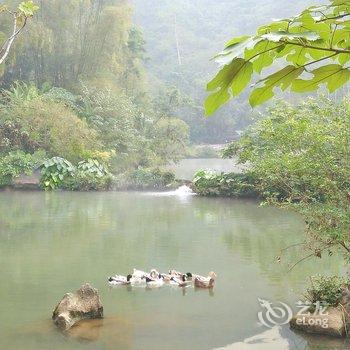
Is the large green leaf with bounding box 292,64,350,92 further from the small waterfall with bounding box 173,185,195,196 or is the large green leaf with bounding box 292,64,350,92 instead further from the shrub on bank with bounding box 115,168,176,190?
the shrub on bank with bounding box 115,168,176,190

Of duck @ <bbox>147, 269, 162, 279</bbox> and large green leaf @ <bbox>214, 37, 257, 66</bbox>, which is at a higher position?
large green leaf @ <bbox>214, 37, 257, 66</bbox>

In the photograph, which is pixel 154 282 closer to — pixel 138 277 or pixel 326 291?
pixel 138 277

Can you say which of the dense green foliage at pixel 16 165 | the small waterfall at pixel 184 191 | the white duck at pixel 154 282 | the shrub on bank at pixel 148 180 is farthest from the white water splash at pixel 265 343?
the dense green foliage at pixel 16 165

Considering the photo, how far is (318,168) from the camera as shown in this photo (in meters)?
4.26

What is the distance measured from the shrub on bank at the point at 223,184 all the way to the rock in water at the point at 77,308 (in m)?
8.77

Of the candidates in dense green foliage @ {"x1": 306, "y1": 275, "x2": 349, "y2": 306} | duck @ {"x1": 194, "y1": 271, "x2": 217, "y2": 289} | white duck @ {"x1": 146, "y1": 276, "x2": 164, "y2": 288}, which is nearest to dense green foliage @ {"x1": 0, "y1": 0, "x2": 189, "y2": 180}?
white duck @ {"x1": 146, "y1": 276, "x2": 164, "y2": 288}

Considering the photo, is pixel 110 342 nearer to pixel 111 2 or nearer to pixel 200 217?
pixel 200 217

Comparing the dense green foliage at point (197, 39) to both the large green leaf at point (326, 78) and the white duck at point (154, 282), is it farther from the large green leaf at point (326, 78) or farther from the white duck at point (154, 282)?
the large green leaf at point (326, 78)

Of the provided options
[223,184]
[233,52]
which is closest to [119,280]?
[233,52]

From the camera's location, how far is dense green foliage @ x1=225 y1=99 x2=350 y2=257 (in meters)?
3.89

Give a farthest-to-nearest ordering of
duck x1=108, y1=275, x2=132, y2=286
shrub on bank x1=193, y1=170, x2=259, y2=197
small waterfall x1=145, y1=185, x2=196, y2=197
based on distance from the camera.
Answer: small waterfall x1=145, y1=185, x2=196, y2=197 < shrub on bank x1=193, y1=170, x2=259, y2=197 < duck x1=108, y1=275, x2=132, y2=286

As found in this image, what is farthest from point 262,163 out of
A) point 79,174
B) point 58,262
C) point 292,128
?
point 79,174

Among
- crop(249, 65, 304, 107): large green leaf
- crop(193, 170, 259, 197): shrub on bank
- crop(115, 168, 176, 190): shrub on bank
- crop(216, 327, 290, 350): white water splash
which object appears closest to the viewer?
crop(249, 65, 304, 107): large green leaf

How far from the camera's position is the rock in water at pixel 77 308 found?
3.91 meters
